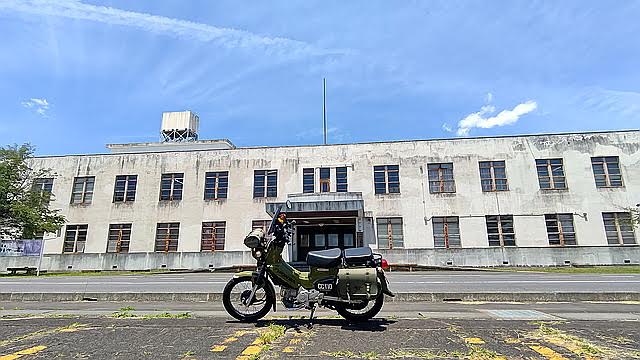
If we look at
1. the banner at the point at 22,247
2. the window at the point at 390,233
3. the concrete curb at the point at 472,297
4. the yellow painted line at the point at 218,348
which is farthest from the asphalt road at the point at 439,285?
the window at the point at 390,233

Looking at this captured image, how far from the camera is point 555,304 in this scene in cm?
780

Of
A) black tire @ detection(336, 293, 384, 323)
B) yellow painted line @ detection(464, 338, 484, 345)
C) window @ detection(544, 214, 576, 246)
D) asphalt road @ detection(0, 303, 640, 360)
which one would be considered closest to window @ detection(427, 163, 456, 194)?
window @ detection(544, 214, 576, 246)

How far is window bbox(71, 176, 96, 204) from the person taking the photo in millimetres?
28609

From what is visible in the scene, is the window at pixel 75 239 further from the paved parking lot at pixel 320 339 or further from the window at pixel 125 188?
the paved parking lot at pixel 320 339

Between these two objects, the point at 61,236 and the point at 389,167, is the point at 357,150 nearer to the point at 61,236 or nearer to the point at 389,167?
the point at 389,167

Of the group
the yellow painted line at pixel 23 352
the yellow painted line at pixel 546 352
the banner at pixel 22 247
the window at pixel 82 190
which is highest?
the window at pixel 82 190

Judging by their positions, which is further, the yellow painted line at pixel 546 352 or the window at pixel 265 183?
the window at pixel 265 183

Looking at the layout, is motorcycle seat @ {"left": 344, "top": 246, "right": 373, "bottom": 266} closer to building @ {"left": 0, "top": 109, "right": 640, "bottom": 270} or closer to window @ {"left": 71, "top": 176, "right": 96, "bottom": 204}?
building @ {"left": 0, "top": 109, "right": 640, "bottom": 270}

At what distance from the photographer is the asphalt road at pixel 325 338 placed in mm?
3689

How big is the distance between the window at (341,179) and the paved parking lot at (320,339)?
826 inches

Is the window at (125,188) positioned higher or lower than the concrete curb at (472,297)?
higher

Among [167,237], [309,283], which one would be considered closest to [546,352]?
[309,283]

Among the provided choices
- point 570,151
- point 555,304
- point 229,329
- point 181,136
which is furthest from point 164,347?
point 181,136

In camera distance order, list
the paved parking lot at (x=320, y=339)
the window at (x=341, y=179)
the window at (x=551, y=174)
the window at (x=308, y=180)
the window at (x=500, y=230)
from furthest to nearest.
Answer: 1. the window at (x=308, y=180)
2. the window at (x=341, y=179)
3. the window at (x=551, y=174)
4. the window at (x=500, y=230)
5. the paved parking lot at (x=320, y=339)
